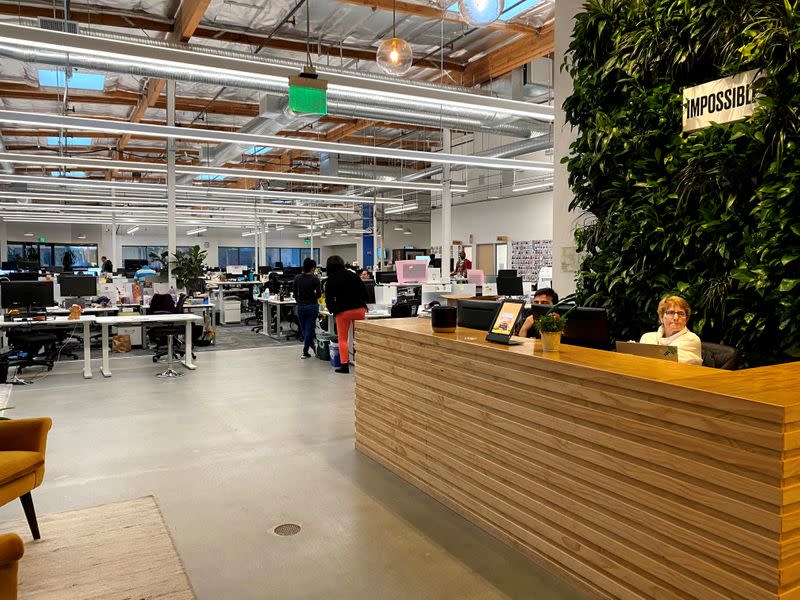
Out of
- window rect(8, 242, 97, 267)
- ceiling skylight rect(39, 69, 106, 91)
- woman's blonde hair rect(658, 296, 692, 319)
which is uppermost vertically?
ceiling skylight rect(39, 69, 106, 91)

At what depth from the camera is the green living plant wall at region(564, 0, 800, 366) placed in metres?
3.20

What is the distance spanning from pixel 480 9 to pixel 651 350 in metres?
2.31

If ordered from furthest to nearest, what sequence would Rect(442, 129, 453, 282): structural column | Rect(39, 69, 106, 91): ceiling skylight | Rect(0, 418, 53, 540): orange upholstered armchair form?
Rect(442, 129, 453, 282): structural column → Rect(39, 69, 106, 91): ceiling skylight → Rect(0, 418, 53, 540): orange upholstered armchair

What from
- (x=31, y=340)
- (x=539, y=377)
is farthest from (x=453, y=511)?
(x=31, y=340)

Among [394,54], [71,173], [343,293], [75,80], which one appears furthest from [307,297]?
[71,173]

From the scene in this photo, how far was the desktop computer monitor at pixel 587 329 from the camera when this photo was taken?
329 centimetres

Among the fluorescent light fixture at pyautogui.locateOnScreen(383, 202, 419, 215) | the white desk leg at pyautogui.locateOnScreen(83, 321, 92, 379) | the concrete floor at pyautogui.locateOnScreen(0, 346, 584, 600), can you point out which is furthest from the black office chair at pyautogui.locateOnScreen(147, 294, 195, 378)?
the fluorescent light fixture at pyautogui.locateOnScreen(383, 202, 419, 215)

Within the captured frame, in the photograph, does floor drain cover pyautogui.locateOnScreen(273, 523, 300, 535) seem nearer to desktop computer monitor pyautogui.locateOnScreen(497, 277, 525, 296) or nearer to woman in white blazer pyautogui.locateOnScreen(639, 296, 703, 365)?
woman in white blazer pyautogui.locateOnScreen(639, 296, 703, 365)

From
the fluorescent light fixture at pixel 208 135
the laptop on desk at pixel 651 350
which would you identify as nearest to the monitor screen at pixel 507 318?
the laptop on desk at pixel 651 350

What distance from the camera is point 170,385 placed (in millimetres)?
7160

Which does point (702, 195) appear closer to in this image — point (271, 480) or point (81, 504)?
point (271, 480)

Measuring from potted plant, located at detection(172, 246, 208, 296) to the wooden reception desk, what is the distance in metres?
7.80

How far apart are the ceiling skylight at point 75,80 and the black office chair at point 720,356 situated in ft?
27.4

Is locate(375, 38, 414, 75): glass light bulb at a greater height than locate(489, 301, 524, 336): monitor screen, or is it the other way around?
locate(375, 38, 414, 75): glass light bulb
